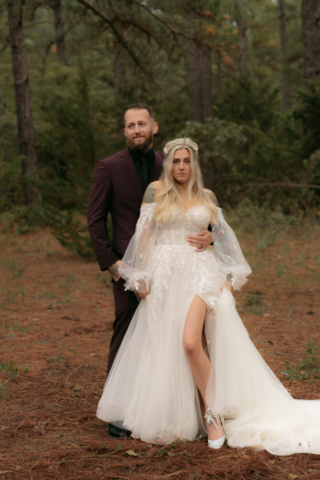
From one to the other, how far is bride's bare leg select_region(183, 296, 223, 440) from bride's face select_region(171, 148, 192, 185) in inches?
36.0

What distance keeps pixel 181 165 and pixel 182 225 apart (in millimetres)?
434

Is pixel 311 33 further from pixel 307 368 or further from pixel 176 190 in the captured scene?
pixel 176 190

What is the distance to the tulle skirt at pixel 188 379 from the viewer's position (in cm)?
365

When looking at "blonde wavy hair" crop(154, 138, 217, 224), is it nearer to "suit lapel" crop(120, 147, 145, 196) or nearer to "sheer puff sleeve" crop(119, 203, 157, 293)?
"sheer puff sleeve" crop(119, 203, 157, 293)

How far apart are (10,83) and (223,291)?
1842 centimetres

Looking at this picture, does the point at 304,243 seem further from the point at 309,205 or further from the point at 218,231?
the point at 218,231

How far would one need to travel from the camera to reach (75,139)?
10.3 m

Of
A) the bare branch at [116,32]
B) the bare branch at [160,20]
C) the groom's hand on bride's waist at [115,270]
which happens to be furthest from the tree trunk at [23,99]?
the groom's hand on bride's waist at [115,270]

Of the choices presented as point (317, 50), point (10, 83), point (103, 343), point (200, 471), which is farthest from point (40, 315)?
point (10, 83)

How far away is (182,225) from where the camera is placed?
153 inches

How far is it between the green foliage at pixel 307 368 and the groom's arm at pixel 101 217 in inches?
80.9

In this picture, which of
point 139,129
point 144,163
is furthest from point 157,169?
point 139,129

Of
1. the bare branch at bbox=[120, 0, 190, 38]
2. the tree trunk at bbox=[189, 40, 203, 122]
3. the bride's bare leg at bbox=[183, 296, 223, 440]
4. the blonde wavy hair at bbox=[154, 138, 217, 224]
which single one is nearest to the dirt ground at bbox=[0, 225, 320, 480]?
the bride's bare leg at bbox=[183, 296, 223, 440]

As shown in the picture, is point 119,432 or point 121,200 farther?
point 121,200
